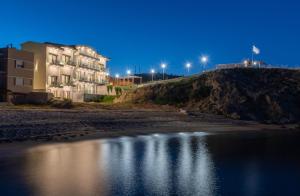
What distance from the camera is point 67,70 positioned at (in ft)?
269

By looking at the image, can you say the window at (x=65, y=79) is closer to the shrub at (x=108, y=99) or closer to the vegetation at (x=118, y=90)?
the shrub at (x=108, y=99)

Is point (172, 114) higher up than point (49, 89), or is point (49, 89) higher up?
point (49, 89)

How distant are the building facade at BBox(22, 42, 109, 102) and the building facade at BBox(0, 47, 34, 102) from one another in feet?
27.4

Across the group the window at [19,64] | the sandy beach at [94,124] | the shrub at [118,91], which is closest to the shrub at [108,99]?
the shrub at [118,91]

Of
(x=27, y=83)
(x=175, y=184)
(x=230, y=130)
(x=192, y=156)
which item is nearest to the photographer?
(x=175, y=184)

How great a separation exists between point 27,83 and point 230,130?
3650cm

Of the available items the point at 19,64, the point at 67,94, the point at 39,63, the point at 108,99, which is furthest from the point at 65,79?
the point at 19,64

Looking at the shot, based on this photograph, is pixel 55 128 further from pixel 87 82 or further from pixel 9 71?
pixel 87 82

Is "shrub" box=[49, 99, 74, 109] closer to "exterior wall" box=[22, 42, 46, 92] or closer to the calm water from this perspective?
"exterior wall" box=[22, 42, 46, 92]

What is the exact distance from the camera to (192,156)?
30.6 metres

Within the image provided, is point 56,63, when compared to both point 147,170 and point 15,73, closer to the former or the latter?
point 15,73

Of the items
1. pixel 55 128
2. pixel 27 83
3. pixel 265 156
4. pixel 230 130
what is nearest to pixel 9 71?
pixel 27 83

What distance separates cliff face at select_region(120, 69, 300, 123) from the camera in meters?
77.9

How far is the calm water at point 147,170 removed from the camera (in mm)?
18812
